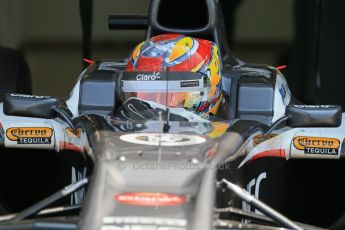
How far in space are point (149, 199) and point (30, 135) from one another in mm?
1532

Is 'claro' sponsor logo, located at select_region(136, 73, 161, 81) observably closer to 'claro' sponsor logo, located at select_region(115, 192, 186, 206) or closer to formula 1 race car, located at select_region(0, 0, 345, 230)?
formula 1 race car, located at select_region(0, 0, 345, 230)

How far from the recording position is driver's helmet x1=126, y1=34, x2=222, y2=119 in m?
4.38

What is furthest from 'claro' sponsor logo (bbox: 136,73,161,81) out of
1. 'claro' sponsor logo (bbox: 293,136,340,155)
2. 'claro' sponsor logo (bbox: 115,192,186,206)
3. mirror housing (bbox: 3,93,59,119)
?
'claro' sponsor logo (bbox: 115,192,186,206)

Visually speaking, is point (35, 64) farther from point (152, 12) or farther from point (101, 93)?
point (101, 93)

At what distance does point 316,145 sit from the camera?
4.68m

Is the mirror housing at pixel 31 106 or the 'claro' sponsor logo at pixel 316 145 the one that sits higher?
the mirror housing at pixel 31 106

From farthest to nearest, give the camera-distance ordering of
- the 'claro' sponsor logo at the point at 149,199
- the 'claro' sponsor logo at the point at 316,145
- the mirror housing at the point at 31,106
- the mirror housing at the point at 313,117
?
the 'claro' sponsor logo at the point at 316,145, the mirror housing at the point at 31,106, the mirror housing at the point at 313,117, the 'claro' sponsor logo at the point at 149,199

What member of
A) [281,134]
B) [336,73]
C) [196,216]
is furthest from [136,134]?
[336,73]

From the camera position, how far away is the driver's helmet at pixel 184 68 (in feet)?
14.4

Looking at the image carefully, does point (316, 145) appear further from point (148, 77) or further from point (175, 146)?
point (175, 146)

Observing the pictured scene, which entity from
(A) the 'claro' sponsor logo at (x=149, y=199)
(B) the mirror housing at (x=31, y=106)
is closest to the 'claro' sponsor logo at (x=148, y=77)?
(B) the mirror housing at (x=31, y=106)

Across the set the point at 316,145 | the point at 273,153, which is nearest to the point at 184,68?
the point at 273,153

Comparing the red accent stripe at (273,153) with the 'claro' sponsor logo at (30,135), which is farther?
the 'claro' sponsor logo at (30,135)

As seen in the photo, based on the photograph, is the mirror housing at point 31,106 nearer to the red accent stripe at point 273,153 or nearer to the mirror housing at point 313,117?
the red accent stripe at point 273,153
